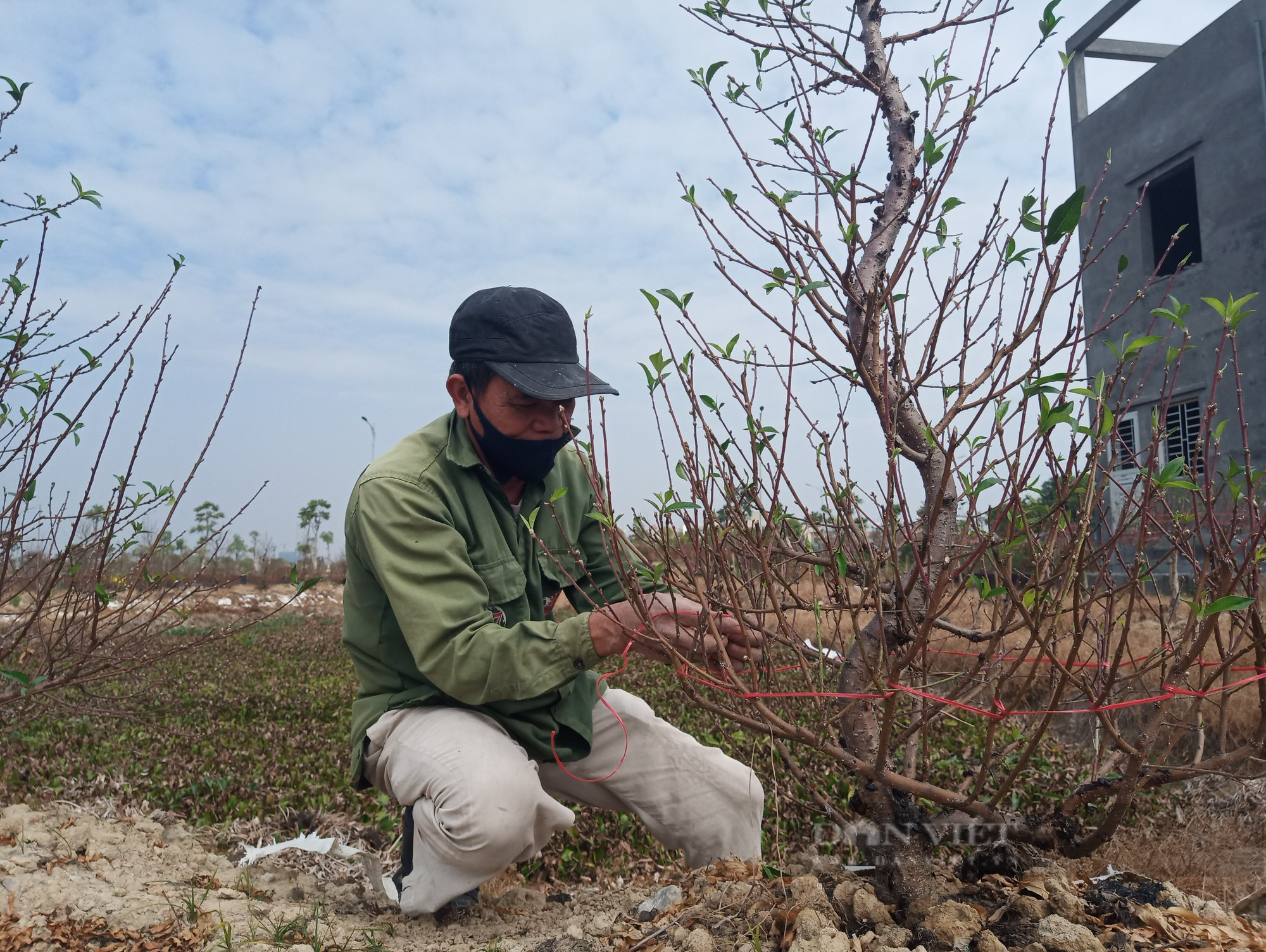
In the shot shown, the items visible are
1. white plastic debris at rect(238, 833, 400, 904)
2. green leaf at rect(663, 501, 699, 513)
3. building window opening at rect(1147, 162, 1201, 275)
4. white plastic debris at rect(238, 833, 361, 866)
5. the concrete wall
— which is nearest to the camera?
green leaf at rect(663, 501, 699, 513)

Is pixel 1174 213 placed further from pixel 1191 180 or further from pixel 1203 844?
pixel 1203 844

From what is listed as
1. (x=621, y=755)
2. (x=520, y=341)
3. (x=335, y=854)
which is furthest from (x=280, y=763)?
(x=520, y=341)

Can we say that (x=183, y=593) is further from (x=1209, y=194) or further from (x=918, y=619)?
(x=1209, y=194)

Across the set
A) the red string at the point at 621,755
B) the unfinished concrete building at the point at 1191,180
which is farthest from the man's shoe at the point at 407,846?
the unfinished concrete building at the point at 1191,180

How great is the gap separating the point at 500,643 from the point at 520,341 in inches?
32.9

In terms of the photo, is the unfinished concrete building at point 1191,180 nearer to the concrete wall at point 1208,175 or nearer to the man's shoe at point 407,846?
the concrete wall at point 1208,175

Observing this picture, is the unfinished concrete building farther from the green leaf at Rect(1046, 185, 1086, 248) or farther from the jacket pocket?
the green leaf at Rect(1046, 185, 1086, 248)

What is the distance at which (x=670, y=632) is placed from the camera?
212 cm

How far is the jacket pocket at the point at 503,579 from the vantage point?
8.43 feet

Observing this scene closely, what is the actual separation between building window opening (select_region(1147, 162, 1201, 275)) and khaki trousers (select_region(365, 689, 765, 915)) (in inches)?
430

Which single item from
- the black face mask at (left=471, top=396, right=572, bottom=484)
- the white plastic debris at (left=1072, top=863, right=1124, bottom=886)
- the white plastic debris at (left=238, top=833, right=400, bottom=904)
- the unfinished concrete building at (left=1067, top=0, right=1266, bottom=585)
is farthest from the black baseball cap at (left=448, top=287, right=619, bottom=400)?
the unfinished concrete building at (left=1067, top=0, right=1266, bottom=585)

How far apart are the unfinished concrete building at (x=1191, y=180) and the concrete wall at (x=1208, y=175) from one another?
1cm

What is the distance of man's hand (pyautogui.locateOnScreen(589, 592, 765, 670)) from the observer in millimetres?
1973

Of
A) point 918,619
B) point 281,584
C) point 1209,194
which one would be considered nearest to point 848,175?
point 918,619
